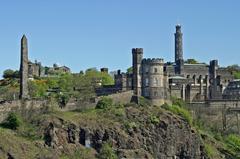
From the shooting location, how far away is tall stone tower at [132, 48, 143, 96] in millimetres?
78812

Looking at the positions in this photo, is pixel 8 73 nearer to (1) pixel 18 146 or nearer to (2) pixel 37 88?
(2) pixel 37 88

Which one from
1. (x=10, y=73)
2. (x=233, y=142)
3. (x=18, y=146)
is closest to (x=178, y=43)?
(x=10, y=73)

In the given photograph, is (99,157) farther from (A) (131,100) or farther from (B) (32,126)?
(A) (131,100)

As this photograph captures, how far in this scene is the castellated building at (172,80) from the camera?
7850 centimetres

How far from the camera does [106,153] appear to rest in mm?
67938

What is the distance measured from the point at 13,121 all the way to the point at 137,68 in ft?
61.0

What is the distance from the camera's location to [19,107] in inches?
2739

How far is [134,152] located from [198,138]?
10070 mm

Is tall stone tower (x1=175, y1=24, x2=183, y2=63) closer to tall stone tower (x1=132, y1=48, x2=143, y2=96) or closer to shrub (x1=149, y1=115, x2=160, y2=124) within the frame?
tall stone tower (x1=132, y1=48, x2=143, y2=96)

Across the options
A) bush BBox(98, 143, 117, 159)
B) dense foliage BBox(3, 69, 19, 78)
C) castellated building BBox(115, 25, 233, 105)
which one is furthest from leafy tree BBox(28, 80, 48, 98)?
bush BBox(98, 143, 117, 159)

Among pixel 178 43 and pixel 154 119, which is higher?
pixel 178 43

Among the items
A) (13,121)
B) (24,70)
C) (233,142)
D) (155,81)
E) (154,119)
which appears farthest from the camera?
(233,142)

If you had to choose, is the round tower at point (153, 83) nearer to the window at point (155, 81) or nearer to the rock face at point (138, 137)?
the window at point (155, 81)

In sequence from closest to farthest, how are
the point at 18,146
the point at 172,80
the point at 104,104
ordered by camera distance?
the point at 18,146
the point at 104,104
the point at 172,80
